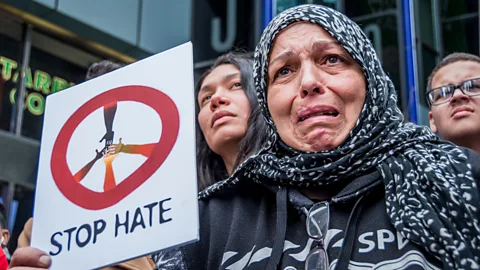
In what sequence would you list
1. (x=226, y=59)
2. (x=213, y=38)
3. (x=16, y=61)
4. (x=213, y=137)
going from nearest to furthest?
(x=213, y=137) → (x=226, y=59) → (x=16, y=61) → (x=213, y=38)

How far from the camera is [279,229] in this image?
173cm

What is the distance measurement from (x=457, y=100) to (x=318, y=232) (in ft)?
5.03

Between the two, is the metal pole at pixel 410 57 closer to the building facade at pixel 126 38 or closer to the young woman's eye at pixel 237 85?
the building facade at pixel 126 38

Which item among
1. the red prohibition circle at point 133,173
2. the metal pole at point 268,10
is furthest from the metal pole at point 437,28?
the red prohibition circle at point 133,173

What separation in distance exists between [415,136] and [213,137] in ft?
4.35

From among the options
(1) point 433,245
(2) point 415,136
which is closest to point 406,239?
(1) point 433,245

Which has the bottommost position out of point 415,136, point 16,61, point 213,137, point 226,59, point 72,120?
point 415,136

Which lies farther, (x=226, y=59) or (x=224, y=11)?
(x=224, y=11)

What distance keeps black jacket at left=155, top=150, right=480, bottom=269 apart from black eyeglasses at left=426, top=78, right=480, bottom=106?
1372 millimetres

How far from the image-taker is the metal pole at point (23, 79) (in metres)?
9.58

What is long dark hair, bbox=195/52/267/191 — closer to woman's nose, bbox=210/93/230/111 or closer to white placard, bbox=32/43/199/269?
woman's nose, bbox=210/93/230/111

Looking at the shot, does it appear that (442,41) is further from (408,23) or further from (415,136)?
(415,136)

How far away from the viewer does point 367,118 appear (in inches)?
73.2

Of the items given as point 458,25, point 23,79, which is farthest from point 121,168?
point 458,25
